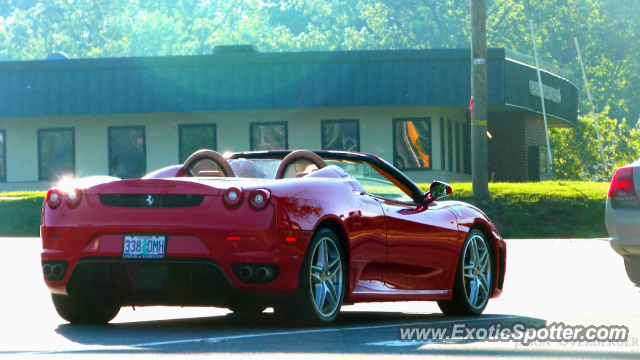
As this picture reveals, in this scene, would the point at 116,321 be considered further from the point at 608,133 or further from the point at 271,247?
the point at 608,133

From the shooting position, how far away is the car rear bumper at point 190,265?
22.5 feet

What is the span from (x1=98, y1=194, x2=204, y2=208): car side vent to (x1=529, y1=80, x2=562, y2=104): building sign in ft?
90.0

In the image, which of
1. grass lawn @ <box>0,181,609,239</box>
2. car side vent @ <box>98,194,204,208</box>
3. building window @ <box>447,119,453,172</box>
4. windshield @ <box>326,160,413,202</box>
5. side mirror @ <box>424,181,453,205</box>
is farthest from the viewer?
building window @ <box>447,119,453,172</box>

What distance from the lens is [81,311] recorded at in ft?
25.1

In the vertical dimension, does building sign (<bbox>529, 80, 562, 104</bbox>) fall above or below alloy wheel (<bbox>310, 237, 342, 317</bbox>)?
above

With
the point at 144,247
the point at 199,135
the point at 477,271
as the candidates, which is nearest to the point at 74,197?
the point at 144,247

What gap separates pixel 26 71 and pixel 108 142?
3.37 m

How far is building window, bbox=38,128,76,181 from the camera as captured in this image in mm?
34031

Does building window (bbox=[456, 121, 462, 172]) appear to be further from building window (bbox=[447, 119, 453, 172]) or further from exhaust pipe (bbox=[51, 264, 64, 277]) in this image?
exhaust pipe (bbox=[51, 264, 64, 277])

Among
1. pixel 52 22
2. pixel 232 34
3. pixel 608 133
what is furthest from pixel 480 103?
pixel 52 22

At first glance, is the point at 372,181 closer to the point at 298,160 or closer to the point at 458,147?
the point at 298,160

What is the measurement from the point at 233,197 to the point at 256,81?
2447cm

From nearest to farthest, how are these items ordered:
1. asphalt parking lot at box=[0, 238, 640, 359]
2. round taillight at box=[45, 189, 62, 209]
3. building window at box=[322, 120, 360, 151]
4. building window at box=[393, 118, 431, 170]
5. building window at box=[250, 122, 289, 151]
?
asphalt parking lot at box=[0, 238, 640, 359]
round taillight at box=[45, 189, 62, 209]
building window at box=[393, 118, 431, 170]
building window at box=[322, 120, 360, 151]
building window at box=[250, 122, 289, 151]

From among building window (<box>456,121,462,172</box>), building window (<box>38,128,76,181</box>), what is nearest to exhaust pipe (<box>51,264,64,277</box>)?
building window (<box>38,128,76,181</box>)
